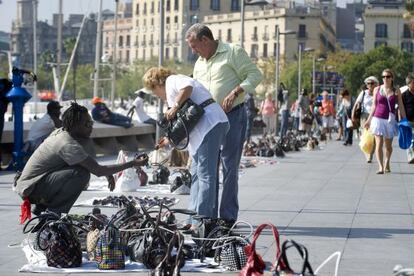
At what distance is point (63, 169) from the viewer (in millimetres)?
12031

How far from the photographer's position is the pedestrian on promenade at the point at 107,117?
107 ft

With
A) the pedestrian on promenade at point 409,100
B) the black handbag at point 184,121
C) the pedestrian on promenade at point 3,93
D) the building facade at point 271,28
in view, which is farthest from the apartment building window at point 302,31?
the black handbag at point 184,121

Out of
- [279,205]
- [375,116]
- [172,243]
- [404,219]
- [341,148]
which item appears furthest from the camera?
[341,148]

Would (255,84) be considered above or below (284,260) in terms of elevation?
above

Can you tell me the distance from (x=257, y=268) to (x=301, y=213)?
5.86 meters

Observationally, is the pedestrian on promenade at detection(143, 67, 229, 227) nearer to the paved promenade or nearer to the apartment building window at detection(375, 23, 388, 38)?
the paved promenade

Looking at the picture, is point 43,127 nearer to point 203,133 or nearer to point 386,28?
point 203,133

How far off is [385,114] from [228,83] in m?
10.1

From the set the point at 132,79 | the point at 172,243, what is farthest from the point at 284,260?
the point at 132,79

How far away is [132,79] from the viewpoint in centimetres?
16162

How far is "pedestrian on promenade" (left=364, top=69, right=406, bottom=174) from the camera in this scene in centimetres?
2244

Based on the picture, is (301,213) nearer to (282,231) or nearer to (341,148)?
(282,231)

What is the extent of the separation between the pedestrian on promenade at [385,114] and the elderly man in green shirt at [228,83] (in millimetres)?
9769

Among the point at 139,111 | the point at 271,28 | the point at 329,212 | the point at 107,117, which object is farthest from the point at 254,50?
the point at 329,212
